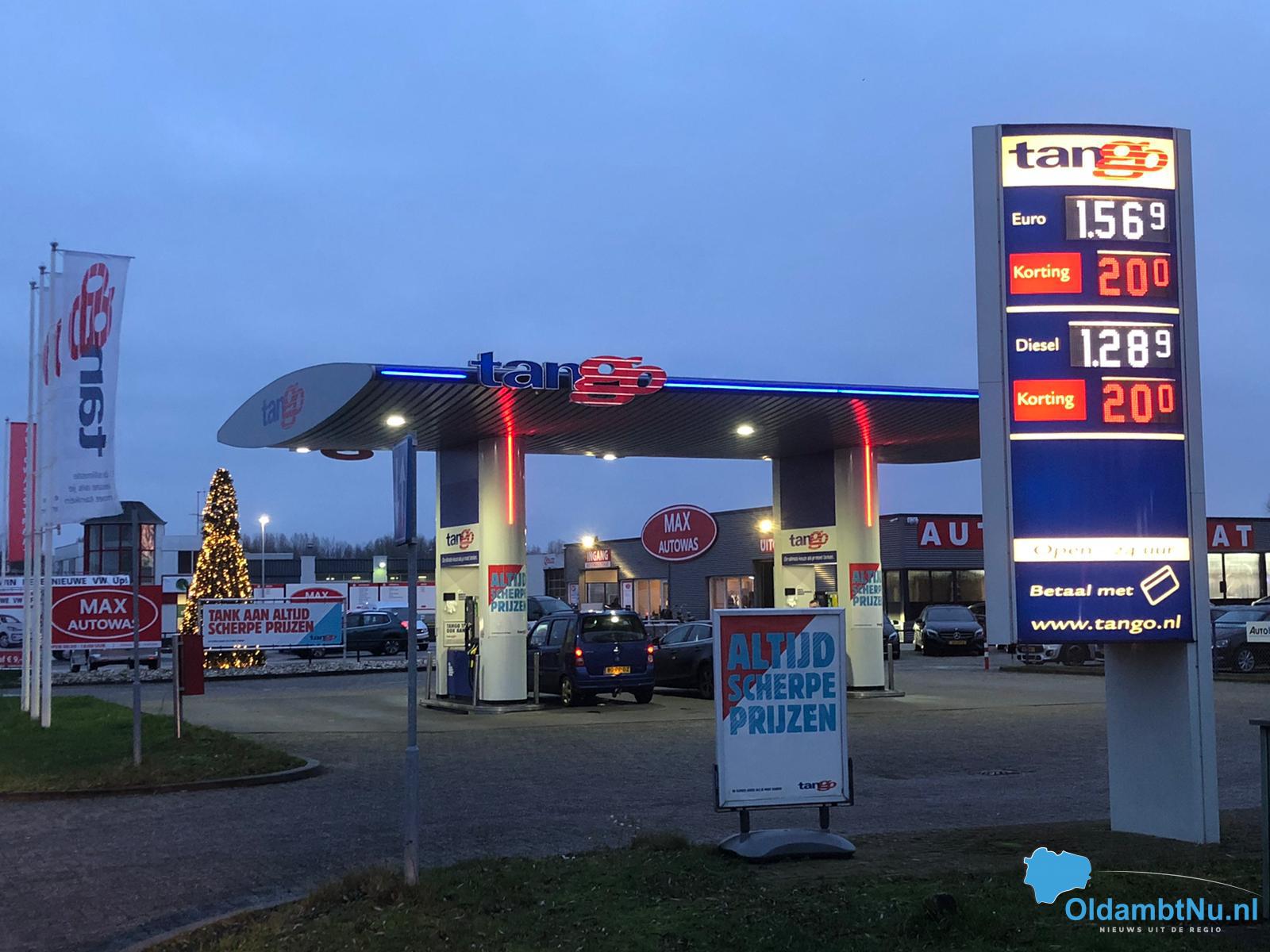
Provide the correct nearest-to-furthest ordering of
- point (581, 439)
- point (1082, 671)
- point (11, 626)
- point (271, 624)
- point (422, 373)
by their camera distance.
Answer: point (422, 373) → point (581, 439) → point (1082, 671) → point (271, 624) → point (11, 626)

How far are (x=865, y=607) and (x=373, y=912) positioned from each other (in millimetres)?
19075

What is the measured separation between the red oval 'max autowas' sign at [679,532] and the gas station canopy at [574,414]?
14.9ft

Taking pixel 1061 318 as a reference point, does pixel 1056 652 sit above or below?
below

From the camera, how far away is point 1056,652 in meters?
37.1

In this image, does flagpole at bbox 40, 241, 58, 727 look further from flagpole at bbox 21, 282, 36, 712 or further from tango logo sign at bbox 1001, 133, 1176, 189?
tango logo sign at bbox 1001, 133, 1176, 189

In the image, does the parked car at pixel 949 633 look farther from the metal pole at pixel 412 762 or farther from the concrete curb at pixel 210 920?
the concrete curb at pixel 210 920

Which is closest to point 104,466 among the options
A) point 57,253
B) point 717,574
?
point 57,253

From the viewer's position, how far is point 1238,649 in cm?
3114

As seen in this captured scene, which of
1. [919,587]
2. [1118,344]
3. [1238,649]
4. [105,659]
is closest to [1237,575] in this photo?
[919,587]

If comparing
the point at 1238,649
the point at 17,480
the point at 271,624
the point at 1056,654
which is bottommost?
the point at 1056,654

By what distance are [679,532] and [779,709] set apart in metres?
22.5

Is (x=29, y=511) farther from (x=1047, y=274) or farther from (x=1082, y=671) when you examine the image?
Answer: (x=1082, y=671)

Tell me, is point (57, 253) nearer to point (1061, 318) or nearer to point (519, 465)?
point (519, 465)

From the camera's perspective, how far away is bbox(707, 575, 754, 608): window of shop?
55844 mm
